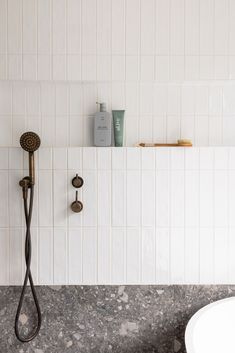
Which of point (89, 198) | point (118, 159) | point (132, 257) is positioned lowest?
point (132, 257)

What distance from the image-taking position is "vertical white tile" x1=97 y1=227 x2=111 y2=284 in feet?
7.66

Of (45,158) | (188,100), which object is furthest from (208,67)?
(45,158)

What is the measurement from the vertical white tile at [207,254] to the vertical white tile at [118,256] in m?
0.42

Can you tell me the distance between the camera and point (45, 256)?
7.64ft

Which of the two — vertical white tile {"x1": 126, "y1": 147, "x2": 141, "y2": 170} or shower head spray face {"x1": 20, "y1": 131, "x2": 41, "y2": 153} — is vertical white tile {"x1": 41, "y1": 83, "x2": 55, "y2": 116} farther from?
vertical white tile {"x1": 126, "y1": 147, "x2": 141, "y2": 170}

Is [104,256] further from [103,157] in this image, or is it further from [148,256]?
[103,157]

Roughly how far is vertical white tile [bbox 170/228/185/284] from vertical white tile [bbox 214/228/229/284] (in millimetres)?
178

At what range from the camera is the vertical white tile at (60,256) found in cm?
233

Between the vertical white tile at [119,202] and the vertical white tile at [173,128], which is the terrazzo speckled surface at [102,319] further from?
the vertical white tile at [173,128]

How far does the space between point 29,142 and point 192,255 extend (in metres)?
1.04

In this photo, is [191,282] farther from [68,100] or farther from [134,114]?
[68,100]

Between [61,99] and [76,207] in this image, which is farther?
[61,99]

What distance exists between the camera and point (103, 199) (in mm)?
2332

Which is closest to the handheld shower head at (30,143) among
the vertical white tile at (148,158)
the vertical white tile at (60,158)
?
the vertical white tile at (60,158)
